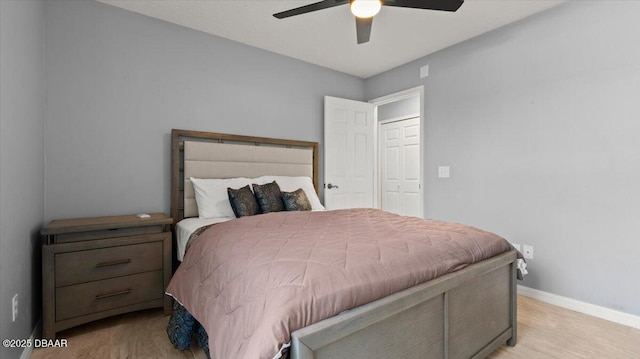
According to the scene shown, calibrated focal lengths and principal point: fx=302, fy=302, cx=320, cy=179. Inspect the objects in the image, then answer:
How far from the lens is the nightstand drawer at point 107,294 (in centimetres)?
201

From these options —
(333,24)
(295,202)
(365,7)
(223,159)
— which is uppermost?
(333,24)

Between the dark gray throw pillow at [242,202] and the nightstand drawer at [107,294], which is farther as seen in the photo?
the dark gray throw pillow at [242,202]

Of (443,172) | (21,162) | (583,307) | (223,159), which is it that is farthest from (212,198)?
(583,307)

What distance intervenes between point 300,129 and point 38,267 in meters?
2.78

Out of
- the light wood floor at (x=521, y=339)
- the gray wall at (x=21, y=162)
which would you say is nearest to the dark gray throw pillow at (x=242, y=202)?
the light wood floor at (x=521, y=339)

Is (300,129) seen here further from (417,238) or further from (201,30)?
(417,238)

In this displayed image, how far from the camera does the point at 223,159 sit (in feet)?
10.4

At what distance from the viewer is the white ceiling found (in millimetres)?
2635

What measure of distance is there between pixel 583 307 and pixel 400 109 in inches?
143

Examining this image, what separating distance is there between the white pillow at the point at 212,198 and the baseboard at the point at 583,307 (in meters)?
2.86

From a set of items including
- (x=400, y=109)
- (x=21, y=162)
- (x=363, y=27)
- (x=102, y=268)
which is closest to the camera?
(x=21, y=162)

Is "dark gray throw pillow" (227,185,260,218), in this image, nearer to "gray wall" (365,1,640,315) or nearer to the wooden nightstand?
the wooden nightstand

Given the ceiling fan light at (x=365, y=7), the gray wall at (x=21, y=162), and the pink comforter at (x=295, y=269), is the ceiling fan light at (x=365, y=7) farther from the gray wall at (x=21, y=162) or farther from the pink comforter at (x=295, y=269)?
the gray wall at (x=21, y=162)

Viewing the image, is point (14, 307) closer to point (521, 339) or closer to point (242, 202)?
point (242, 202)
